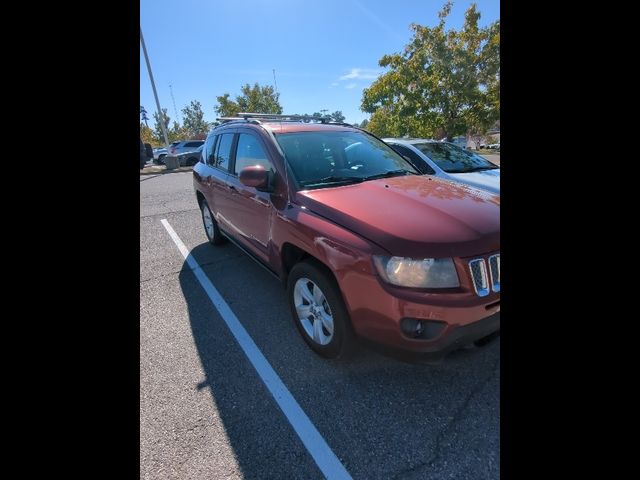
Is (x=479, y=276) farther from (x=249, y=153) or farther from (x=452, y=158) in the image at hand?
(x=452, y=158)

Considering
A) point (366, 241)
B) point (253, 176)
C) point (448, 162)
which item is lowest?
point (366, 241)

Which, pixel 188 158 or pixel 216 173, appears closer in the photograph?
pixel 216 173

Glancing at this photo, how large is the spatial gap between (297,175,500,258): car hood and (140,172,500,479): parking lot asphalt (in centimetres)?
71

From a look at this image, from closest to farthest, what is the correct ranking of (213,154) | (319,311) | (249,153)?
(319,311) → (249,153) → (213,154)

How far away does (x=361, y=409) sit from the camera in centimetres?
208

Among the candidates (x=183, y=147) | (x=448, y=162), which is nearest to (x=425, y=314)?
(x=448, y=162)

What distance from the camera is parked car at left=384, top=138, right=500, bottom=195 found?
17.7 feet

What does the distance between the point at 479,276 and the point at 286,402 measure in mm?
1439

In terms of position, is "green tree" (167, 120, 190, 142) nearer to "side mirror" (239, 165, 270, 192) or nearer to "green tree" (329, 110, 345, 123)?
"green tree" (329, 110, 345, 123)

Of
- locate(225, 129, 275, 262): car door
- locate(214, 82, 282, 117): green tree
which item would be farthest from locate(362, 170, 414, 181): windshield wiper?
locate(214, 82, 282, 117): green tree

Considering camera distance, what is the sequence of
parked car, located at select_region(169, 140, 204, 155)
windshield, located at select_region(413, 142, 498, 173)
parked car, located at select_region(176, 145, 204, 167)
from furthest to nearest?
parked car, located at select_region(169, 140, 204, 155) → parked car, located at select_region(176, 145, 204, 167) → windshield, located at select_region(413, 142, 498, 173)

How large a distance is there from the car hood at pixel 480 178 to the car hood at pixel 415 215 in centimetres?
261
